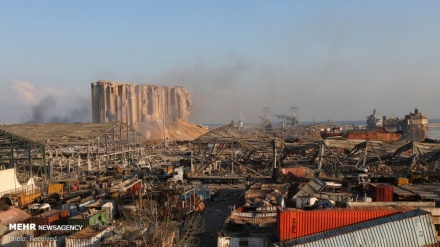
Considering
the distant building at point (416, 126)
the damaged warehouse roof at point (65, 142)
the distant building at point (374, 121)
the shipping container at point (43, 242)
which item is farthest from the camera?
the distant building at point (374, 121)

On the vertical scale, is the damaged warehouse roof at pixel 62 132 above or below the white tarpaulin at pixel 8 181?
above

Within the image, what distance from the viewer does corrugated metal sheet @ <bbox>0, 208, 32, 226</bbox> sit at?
16825mm

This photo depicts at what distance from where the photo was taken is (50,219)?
16656 millimetres

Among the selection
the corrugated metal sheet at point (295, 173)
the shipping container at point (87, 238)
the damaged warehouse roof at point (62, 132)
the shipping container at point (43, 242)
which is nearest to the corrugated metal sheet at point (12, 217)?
the shipping container at point (43, 242)

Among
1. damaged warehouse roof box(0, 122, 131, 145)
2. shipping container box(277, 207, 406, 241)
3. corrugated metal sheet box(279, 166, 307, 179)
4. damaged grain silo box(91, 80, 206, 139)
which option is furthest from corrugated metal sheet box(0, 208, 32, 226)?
damaged grain silo box(91, 80, 206, 139)

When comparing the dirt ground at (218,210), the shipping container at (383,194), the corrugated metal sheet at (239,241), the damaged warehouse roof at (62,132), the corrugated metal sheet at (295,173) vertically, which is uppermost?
the damaged warehouse roof at (62,132)

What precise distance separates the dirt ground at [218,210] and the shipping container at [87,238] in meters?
3.36

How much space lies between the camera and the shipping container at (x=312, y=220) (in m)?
13.2

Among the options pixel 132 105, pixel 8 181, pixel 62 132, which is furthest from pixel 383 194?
pixel 132 105

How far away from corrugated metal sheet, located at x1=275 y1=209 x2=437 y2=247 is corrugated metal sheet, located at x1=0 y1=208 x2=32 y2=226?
Result: 10458 mm

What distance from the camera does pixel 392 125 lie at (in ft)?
299

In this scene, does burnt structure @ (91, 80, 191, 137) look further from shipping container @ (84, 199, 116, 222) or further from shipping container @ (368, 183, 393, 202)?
shipping container @ (368, 183, 393, 202)

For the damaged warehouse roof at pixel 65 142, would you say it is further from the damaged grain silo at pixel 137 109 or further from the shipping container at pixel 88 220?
the damaged grain silo at pixel 137 109

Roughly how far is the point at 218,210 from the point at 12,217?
30.3 feet
